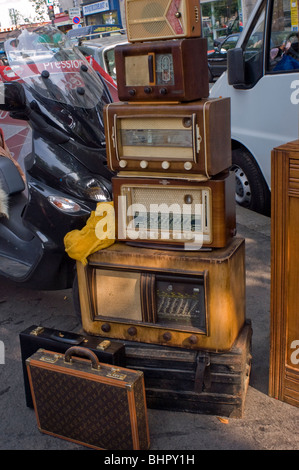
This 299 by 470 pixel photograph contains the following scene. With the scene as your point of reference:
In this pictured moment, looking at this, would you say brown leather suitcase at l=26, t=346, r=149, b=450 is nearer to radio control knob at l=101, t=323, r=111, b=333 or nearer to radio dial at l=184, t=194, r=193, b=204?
Result: radio control knob at l=101, t=323, r=111, b=333

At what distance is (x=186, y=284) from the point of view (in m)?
2.57

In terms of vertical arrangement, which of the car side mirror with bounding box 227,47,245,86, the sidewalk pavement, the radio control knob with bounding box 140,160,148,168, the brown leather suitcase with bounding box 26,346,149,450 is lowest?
the sidewalk pavement

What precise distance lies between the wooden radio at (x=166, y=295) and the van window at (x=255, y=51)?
265 cm

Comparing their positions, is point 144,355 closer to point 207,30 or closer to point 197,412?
point 197,412

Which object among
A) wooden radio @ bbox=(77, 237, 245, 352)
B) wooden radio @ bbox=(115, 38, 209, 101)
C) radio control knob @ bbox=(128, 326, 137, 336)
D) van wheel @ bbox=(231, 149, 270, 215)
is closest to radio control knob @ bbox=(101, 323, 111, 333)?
wooden radio @ bbox=(77, 237, 245, 352)

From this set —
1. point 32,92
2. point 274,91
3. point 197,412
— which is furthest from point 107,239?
point 274,91

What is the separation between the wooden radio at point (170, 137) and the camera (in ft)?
7.75

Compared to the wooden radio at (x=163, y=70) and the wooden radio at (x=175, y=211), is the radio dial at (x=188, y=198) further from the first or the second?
the wooden radio at (x=163, y=70)

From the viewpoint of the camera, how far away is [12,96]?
119 inches

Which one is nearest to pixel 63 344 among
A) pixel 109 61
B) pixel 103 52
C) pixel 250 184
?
pixel 250 184

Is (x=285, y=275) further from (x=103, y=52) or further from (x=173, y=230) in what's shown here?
(x=103, y=52)

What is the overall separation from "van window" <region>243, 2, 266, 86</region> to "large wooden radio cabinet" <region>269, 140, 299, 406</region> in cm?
263

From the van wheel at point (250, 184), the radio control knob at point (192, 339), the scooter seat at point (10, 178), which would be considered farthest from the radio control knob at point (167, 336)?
the van wheel at point (250, 184)

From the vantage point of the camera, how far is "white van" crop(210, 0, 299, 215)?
14.8 feet
